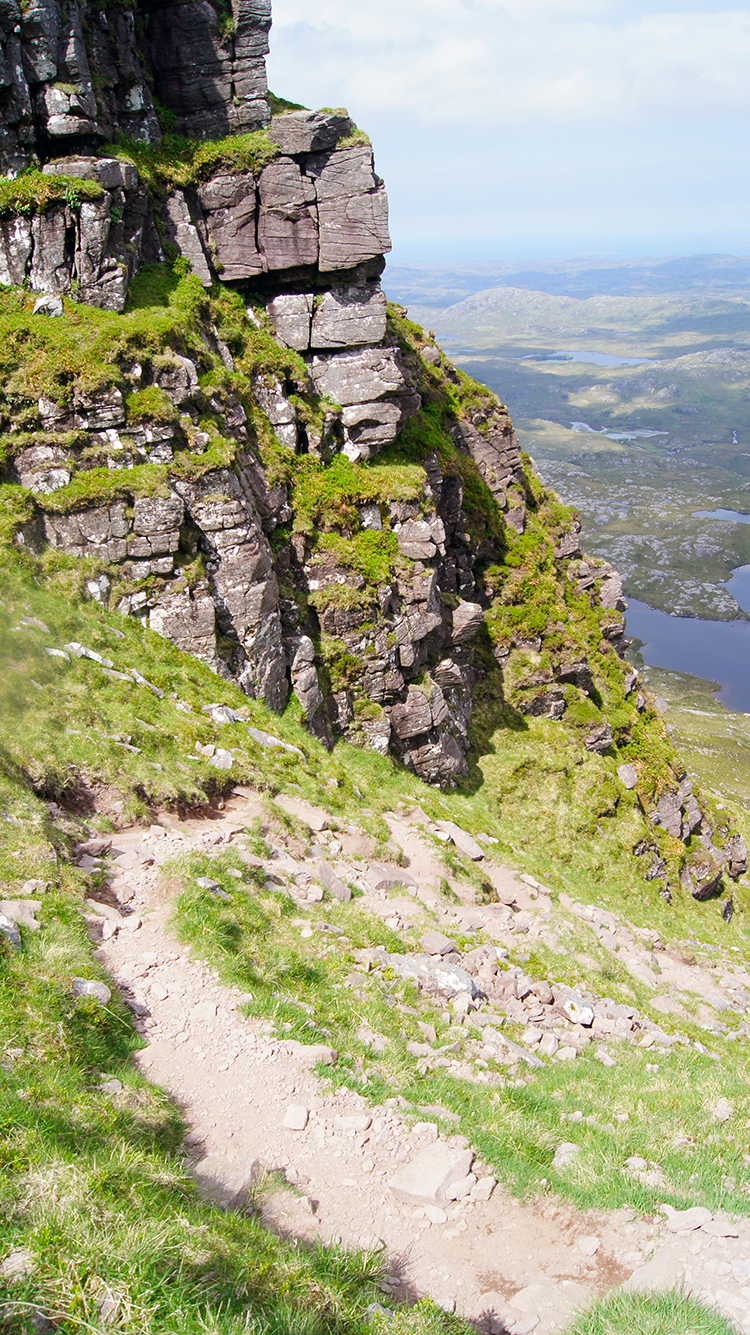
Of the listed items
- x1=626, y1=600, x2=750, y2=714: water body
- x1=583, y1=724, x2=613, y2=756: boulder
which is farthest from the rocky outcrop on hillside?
x1=626, y1=600, x2=750, y2=714: water body

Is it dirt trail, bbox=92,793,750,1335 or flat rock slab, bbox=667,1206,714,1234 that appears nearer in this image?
dirt trail, bbox=92,793,750,1335

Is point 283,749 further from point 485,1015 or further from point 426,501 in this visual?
point 426,501

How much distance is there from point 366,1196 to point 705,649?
193 metres

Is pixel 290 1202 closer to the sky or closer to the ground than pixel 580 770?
closer to the sky

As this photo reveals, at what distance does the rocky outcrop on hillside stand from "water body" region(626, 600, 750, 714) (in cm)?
15219

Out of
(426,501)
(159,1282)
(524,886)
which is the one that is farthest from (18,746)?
(426,501)

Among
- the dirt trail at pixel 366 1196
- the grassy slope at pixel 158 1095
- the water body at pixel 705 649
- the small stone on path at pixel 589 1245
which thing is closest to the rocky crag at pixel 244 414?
the grassy slope at pixel 158 1095

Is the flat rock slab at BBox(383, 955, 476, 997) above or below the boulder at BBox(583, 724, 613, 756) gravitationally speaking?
above

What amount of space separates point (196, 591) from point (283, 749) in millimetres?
5479

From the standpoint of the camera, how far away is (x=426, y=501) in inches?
1176

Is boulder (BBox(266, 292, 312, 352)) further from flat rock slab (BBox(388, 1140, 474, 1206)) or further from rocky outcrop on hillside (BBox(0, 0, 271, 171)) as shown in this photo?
flat rock slab (BBox(388, 1140, 474, 1206))

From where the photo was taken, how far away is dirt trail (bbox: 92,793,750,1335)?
6863 mm

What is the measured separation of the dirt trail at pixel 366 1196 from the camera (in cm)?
686

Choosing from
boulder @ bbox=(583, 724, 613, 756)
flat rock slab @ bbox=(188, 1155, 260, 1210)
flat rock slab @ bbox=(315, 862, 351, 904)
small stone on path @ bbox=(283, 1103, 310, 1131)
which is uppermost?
flat rock slab @ bbox=(188, 1155, 260, 1210)
